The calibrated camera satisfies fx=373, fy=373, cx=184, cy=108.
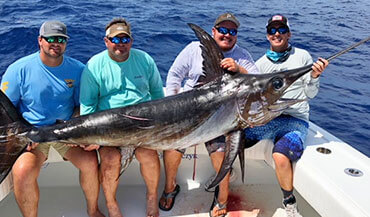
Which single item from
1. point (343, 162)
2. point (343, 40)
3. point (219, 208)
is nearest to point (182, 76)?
point (219, 208)

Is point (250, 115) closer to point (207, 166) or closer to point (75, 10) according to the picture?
point (207, 166)

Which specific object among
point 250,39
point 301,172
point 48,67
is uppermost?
point 48,67

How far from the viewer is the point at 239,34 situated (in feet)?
32.8

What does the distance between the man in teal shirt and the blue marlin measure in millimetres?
329

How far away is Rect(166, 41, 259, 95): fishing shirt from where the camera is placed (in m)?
3.03

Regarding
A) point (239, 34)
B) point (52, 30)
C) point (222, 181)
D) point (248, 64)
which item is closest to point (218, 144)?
point (222, 181)

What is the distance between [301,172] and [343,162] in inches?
13.4

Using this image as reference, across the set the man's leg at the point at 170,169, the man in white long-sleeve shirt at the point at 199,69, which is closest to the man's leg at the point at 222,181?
the man in white long-sleeve shirt at the point at 199,69

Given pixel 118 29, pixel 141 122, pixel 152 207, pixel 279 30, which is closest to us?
pixel 141 122

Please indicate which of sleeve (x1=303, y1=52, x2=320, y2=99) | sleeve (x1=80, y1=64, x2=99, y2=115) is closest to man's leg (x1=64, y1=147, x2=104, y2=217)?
sleeve (x1=80, y1=64, x2=99, y2=115)

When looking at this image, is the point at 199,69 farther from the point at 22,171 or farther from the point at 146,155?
the point at 22,171

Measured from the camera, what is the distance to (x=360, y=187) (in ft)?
7.89

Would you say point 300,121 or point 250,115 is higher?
point 250,115

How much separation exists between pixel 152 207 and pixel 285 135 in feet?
3.92
